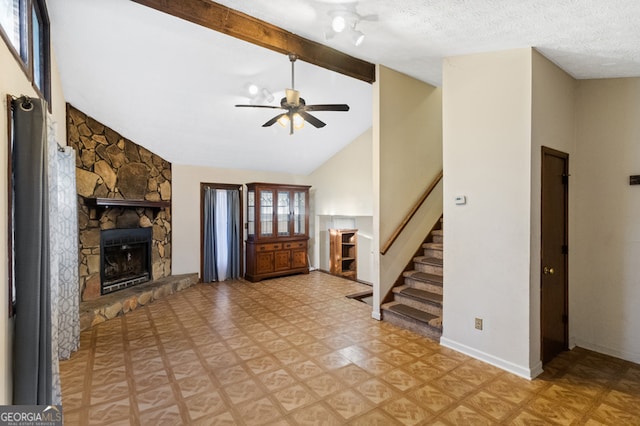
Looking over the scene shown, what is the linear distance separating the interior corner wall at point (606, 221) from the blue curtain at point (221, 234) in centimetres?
570

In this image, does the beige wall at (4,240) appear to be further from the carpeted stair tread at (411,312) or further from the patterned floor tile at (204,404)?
the carpeted stair tread at (411,312)

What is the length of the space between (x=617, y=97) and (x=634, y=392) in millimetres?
2782

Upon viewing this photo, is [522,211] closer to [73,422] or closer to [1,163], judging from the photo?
[1,163]

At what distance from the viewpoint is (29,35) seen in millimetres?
2357

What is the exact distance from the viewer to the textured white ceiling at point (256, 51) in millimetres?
2449

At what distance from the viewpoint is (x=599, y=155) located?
324cm

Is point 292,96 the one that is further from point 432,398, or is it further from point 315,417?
point 432,398

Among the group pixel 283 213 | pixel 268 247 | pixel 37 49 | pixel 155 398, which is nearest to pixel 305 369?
pixel 155 398

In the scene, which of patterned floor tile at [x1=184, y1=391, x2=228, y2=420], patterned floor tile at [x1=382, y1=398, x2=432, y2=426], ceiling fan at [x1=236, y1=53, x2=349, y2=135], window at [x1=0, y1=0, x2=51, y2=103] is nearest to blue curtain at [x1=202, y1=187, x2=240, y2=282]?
ceiling fan at [x1=236, y1=53, x2=349, y2=135]

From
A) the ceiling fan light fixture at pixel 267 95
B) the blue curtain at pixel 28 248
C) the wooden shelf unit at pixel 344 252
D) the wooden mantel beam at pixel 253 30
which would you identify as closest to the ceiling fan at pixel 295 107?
the wooden mantel beam at pixel 253 30

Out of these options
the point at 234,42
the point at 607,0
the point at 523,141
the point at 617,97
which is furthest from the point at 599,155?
the point at 234,42

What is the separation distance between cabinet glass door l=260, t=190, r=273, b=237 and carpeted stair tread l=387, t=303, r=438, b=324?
345 cm

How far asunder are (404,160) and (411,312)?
208cm

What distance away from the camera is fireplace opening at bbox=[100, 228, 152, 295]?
190 inches
